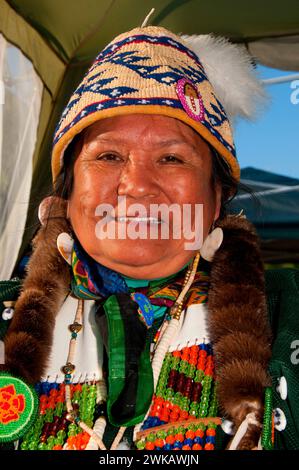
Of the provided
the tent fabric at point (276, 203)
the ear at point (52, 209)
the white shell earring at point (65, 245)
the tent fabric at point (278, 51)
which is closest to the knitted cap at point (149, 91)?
the ear at point (52, 209)

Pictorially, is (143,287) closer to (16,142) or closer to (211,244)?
(211,244)

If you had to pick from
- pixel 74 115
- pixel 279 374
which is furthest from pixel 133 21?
pixel 279 374

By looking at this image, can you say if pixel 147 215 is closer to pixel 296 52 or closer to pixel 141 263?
pixel 141 263

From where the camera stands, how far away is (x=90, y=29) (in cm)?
382

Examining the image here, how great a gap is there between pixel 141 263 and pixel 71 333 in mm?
290

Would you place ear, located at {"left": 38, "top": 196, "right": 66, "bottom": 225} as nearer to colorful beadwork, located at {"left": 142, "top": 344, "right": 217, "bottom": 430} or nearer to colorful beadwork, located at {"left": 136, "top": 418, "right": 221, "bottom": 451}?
colorful beadwork, located at {"left": 142, "top": 344, "right": 217, "bottom": 430}

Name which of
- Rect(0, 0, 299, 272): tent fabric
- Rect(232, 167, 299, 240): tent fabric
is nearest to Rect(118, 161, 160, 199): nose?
Rect(0, 0, 299, 272): tent fabric

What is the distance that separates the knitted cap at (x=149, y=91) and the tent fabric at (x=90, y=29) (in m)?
1.92

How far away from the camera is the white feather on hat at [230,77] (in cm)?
202

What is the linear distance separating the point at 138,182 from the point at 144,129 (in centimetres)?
16

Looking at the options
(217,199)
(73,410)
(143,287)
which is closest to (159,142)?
(217,199)

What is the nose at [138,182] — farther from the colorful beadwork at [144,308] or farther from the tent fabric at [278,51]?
the tent fabric at [278,51]

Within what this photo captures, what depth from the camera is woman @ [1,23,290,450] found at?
1.50 m

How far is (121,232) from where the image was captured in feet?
5.19
